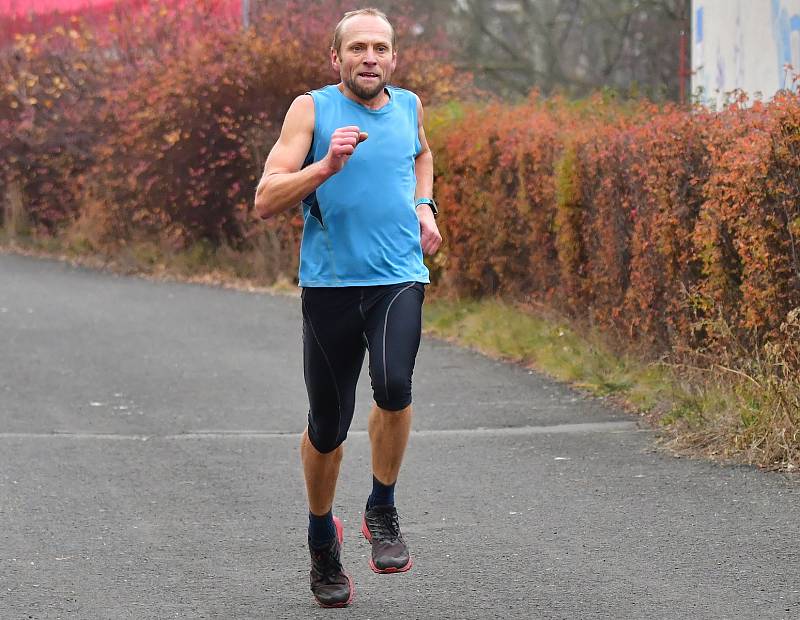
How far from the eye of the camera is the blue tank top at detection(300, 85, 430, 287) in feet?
17.5

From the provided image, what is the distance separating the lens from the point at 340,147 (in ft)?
16.4

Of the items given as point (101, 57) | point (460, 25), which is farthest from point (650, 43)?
point (101, 57)

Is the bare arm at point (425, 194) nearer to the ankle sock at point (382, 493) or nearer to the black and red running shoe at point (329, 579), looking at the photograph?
the ankle sock at point (382, 493)

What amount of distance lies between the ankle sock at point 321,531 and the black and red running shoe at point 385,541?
0.40ft

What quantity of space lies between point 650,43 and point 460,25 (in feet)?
15.7

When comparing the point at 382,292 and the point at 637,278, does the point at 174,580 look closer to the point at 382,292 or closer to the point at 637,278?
the point at 382,292

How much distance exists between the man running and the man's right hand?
7.7 inches

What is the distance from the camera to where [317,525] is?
5578mm

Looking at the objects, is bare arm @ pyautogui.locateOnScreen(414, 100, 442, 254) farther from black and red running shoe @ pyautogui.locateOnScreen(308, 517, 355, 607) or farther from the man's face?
black and red running shoe @ pyautogui.locateOnScreen(308, 517, 355, 607)

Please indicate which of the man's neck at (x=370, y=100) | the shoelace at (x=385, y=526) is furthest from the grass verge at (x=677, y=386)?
the man's neck at (x=370, y=100)

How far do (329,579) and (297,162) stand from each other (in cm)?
139

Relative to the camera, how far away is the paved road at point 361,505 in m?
5.61

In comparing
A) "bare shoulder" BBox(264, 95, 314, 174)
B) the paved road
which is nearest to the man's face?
"bare shoulder" BBox(264, 95, 314, 174)

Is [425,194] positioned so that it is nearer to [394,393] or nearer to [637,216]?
[394,393]
